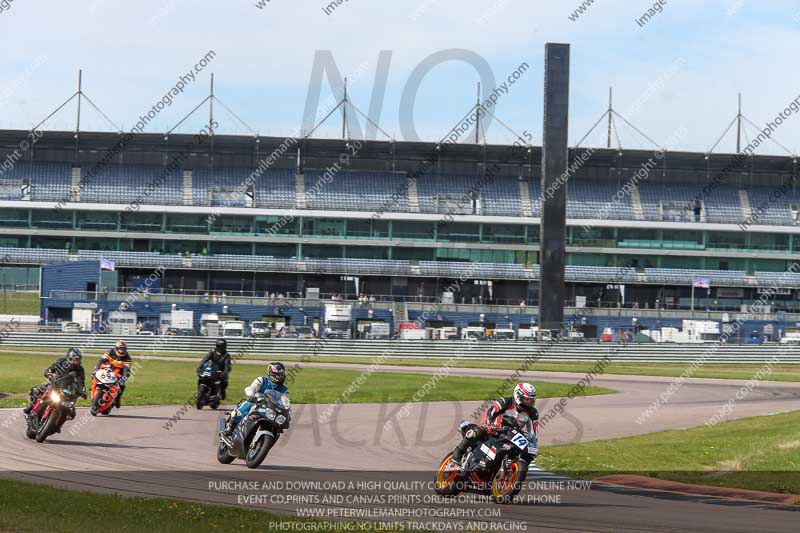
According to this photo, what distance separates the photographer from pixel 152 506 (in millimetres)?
12711

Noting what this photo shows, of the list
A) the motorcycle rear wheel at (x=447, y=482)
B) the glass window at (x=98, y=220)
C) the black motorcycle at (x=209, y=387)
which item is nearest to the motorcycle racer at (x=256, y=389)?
the motorcycle rear wheel at (x=447, y=482)

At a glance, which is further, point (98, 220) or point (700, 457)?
point (98, 220)

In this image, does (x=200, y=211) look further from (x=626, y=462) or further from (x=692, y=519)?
(x=692, y=519)

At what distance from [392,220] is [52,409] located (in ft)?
245

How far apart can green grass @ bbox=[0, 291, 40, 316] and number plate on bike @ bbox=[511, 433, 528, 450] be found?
73508mm

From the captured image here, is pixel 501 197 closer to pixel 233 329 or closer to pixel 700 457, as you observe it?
pixel 233 329

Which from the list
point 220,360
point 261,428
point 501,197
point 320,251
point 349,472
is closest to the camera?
point 261,428

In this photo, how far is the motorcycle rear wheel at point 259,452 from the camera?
17.1m

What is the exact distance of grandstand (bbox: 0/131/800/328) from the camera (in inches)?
3666

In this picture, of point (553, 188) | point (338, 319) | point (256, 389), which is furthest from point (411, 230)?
point (256, 389)

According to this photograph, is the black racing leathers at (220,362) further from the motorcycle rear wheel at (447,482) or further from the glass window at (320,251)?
the glass window at (320,251)

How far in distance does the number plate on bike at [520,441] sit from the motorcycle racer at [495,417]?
13.0 inches

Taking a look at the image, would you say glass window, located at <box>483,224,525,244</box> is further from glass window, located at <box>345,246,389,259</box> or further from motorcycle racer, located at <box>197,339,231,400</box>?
motorcycle racer, located at <box>197,339,231,400</box>

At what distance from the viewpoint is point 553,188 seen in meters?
70.4
